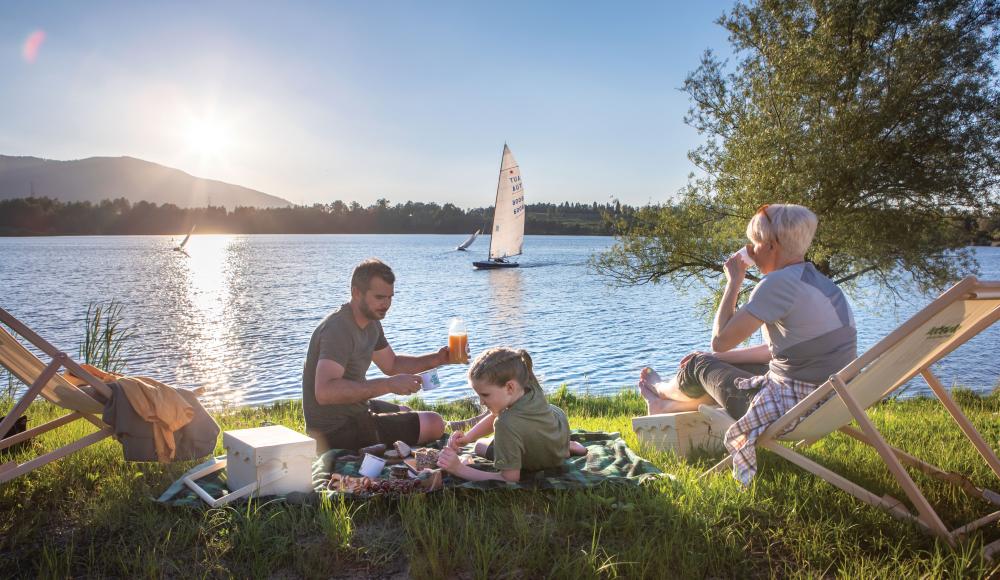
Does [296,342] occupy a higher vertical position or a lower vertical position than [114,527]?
lower

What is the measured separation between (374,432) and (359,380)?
0.36 m

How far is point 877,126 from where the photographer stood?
30.9ft

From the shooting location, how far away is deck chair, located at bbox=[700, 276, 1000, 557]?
285cm

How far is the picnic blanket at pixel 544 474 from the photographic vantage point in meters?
3.56

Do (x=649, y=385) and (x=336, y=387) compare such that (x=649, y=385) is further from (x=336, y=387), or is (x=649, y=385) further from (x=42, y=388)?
(x=42, y=388)

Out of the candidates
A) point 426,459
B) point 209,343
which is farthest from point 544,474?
point 209,343

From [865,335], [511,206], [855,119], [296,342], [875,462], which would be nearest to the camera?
[875,462]

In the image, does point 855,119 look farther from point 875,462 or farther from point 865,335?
point 865,335

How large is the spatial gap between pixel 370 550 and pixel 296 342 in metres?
13.8

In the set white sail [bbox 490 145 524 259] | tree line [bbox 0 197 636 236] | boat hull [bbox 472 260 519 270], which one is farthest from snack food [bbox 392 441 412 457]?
tree line [bbox 0 197 636 236]

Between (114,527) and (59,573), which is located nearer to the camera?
(59,573)

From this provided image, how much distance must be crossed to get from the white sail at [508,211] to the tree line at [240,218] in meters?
47.6

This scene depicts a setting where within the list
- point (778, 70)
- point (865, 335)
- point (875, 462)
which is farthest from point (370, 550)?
point (865, 335)

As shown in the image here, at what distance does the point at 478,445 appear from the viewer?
432 centimetres
